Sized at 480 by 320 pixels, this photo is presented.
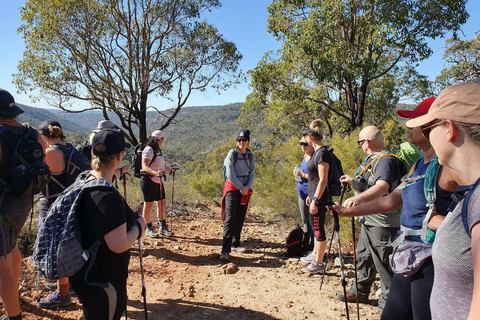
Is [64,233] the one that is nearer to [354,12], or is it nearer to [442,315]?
[442,315]

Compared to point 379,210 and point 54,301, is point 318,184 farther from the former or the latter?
point 54,301

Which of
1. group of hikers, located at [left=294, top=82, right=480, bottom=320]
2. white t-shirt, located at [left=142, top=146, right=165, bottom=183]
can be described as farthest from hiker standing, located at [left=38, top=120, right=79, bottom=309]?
group of hikers, located at [left=294, top=82, right=480, bottom=320]

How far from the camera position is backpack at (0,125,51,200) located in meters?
2.46

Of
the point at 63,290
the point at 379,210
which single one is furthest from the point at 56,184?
the point at 379,210

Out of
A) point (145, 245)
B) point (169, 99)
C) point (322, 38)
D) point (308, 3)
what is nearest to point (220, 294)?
point (145, 245)

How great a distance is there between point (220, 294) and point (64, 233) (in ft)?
7.97

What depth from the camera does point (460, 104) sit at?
1099 mm

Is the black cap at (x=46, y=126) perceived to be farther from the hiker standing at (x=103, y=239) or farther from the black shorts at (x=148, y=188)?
the black shorts at (x=148, y=188)

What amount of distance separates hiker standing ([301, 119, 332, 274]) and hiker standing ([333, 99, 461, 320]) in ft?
5.60

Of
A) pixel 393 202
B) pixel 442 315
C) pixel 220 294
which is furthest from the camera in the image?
pixel 220 294

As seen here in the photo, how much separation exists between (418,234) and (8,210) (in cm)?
292

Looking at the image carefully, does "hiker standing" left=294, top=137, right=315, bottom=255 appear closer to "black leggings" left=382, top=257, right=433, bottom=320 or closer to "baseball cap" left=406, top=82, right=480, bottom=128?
"black leggings" left=382, top=257, right=433, bottom=320

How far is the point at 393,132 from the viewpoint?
1073 centimetres

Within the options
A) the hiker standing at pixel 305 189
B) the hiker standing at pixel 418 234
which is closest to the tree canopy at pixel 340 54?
the hiker standing at pixel 305 189
